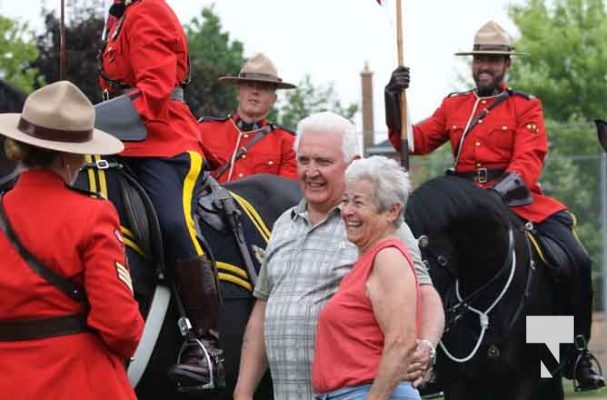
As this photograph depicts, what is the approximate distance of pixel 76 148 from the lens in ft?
20.3

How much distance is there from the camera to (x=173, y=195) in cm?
794

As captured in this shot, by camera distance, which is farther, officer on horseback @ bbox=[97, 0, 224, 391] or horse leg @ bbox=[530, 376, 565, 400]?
horse leg @ bbox=[530, 376, 565, 400]

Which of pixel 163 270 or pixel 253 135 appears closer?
pixel 163 270

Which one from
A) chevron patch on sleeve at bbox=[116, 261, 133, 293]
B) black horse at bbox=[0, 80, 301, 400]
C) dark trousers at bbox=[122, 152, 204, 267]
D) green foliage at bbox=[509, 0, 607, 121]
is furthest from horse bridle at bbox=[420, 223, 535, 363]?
green foliage at bbox=[509, 0, 607, 121]

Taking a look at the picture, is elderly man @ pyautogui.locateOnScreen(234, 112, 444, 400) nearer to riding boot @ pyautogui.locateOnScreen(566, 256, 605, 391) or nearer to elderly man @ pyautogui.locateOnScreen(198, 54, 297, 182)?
elderly man @ pyautogui.locateOnScreen(198, 54, 297, 182)

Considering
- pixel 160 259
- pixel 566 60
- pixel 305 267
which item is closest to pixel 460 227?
pixel 160 259

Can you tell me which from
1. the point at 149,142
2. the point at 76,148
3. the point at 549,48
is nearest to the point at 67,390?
the point at 76,148

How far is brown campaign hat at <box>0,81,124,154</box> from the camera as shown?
20.3 ft

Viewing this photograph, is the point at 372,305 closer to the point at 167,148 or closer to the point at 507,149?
the point at 167,148

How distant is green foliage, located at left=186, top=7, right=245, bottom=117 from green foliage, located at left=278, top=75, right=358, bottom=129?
127 cm

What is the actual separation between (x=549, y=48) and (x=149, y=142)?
26174 millimetres

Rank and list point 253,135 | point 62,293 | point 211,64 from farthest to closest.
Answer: point 211,64 → point 253,135 → point 62,293

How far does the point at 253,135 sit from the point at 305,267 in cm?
465

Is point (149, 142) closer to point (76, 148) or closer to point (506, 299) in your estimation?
point (76, 148)
